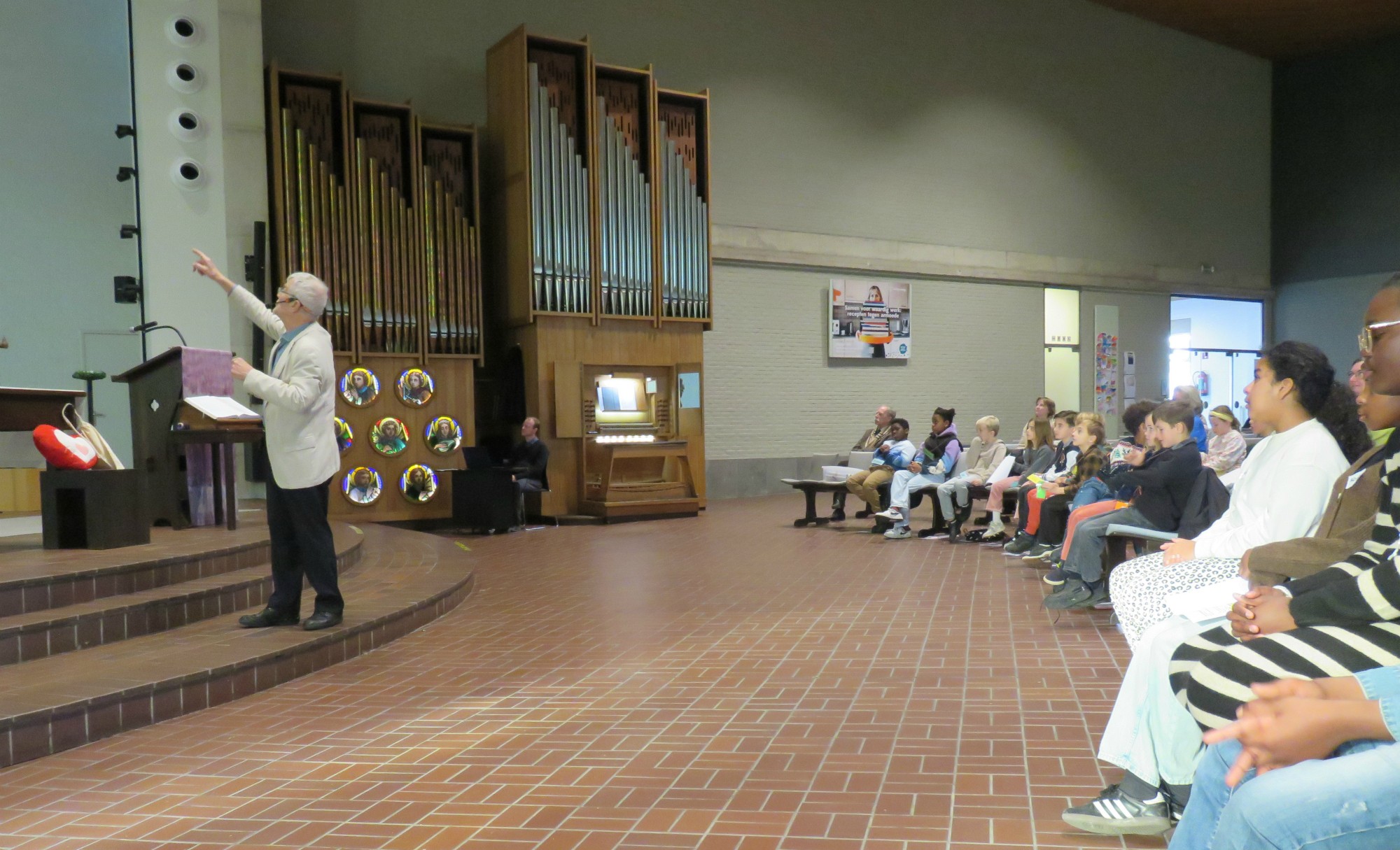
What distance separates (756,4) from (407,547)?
31.3ft

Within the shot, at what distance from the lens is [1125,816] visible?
263 centimetres

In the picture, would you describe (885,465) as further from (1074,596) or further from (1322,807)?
(1322,807)

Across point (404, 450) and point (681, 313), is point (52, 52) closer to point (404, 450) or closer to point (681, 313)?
point (404, 450)

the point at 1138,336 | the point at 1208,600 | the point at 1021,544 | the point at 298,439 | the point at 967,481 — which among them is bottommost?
the point at 1021,544

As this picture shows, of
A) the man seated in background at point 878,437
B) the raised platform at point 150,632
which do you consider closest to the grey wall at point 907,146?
the man seated in background at point 878,437

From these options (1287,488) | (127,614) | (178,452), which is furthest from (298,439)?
(1287,488)

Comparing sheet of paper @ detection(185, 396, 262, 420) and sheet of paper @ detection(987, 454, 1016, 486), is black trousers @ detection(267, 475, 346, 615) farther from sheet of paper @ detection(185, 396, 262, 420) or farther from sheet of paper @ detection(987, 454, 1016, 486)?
sheet of paper @ detection(987, 454, 1016, 486)

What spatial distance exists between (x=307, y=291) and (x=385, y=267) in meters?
6.21

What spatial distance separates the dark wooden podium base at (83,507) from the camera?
541cm

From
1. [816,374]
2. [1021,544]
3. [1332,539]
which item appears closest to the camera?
[1332,539]

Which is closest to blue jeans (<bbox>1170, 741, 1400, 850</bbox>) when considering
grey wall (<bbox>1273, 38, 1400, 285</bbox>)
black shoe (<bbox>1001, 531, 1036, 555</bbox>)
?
black shoe (<bbox>1001, 531, 1036, 555</bbox>)

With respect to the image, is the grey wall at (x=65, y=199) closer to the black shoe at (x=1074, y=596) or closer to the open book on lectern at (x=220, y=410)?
the open book on lectern at (x=220, y=410)

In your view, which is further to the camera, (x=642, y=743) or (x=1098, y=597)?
(x=1098, y=597)

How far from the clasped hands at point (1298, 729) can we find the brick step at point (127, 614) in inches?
171
